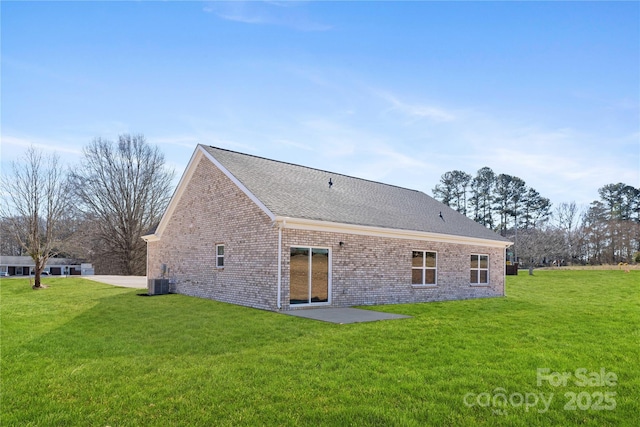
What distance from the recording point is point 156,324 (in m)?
9.42

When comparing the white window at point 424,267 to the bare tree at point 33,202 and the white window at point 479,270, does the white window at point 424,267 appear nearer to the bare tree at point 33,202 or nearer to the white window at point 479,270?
the white window at point 479,270

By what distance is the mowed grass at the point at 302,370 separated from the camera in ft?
13.7

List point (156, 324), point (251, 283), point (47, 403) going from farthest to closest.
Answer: point (251, 283) → point (156, 324) → point (47, 403)

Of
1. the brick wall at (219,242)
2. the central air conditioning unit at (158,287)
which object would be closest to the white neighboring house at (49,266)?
the central air conditioning unit at (158,287)

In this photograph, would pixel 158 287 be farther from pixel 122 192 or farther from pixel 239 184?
pixel 122 192

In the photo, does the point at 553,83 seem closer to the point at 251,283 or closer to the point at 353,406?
the point at 251,283

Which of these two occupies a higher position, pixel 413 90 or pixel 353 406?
pixel 413 90

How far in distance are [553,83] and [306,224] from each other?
32.2 ft

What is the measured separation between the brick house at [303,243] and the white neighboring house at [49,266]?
37.0m

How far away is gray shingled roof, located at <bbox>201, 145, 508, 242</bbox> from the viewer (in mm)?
13352

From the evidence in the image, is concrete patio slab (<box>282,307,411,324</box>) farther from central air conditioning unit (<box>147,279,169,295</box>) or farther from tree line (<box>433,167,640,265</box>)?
tree line (<box>433,167,640,265</box>)

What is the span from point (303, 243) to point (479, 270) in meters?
11.2

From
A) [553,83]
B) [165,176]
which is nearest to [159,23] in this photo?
[553,83]

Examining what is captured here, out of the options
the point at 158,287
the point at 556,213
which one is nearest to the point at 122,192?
the point at 158,287
